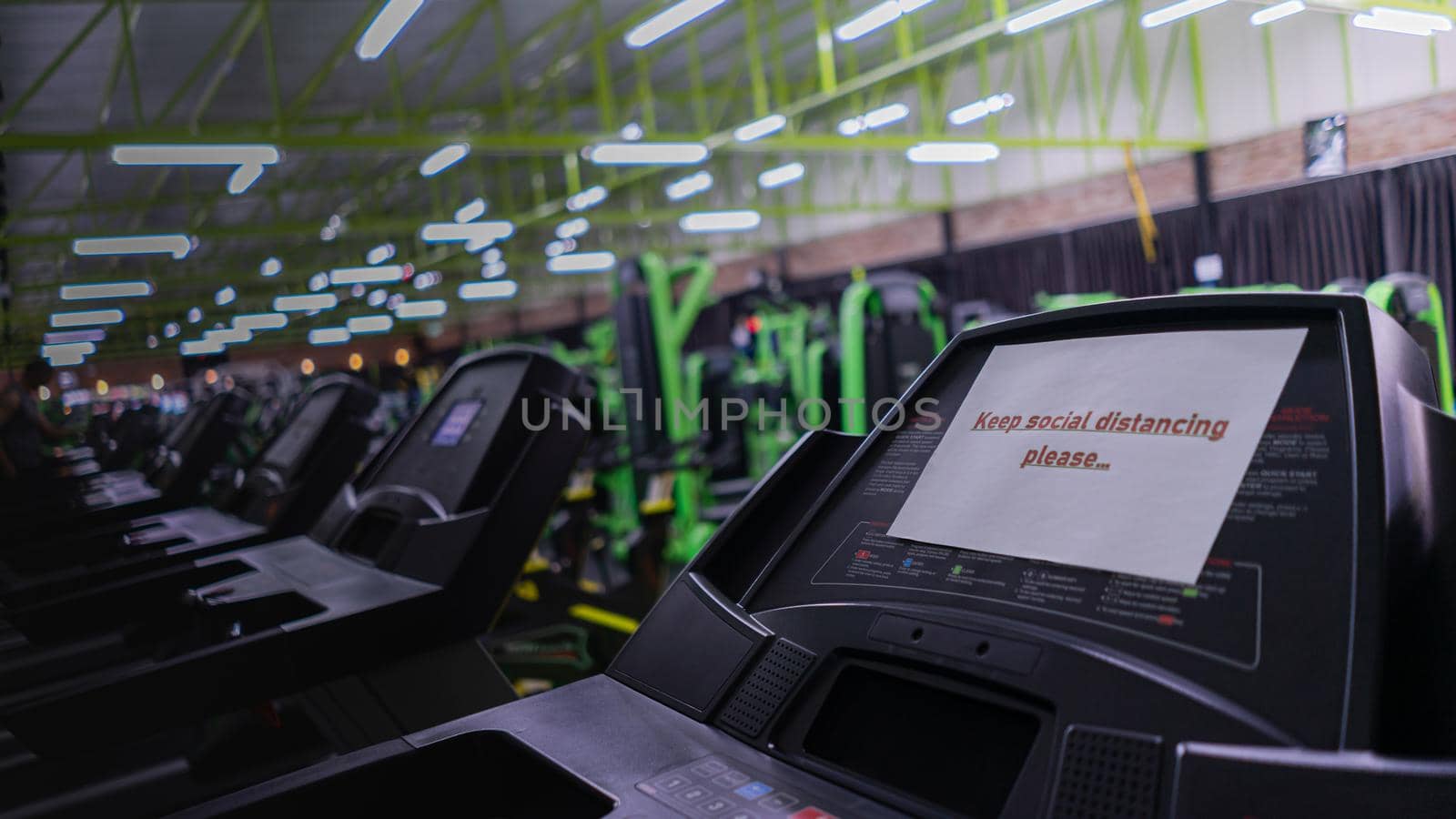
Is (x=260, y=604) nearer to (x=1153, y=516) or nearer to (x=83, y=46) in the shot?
(x=1153, y=516)

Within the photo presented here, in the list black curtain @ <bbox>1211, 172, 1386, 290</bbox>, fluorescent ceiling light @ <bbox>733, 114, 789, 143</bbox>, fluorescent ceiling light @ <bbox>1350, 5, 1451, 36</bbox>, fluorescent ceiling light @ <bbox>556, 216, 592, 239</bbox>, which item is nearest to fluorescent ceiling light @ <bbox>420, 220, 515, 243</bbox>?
fluorescent ceiling light @ <bbox>556, 216, 592, 239</bbox>

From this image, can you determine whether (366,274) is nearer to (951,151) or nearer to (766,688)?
(951,151)

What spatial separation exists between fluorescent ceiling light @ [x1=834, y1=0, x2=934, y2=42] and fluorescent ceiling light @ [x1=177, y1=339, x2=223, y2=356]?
2658 centimetres

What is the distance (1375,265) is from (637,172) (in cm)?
901

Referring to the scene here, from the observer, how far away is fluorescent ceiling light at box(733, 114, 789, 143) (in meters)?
8.52

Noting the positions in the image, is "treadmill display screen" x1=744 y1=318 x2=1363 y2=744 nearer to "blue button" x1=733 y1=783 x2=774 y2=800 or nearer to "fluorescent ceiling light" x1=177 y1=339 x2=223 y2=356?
"blue button" x1=733 y1=783 x2=774 y2=800

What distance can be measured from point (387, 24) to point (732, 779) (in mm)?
5686

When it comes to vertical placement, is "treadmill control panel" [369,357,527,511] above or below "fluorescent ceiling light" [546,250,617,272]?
below

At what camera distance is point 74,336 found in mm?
24797

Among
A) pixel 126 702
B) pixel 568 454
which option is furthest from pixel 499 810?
pixel 568 454

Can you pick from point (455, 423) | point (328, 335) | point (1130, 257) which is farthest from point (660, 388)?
point (328, 335)

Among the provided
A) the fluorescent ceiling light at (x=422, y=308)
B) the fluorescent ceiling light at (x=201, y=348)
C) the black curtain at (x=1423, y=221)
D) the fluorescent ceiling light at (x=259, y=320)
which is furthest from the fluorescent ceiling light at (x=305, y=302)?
the black curtain at (x=1423, y=221)

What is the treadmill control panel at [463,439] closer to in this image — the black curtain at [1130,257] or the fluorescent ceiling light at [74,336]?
the black curtain at [1130,257]

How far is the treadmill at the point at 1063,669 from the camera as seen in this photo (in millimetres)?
615
